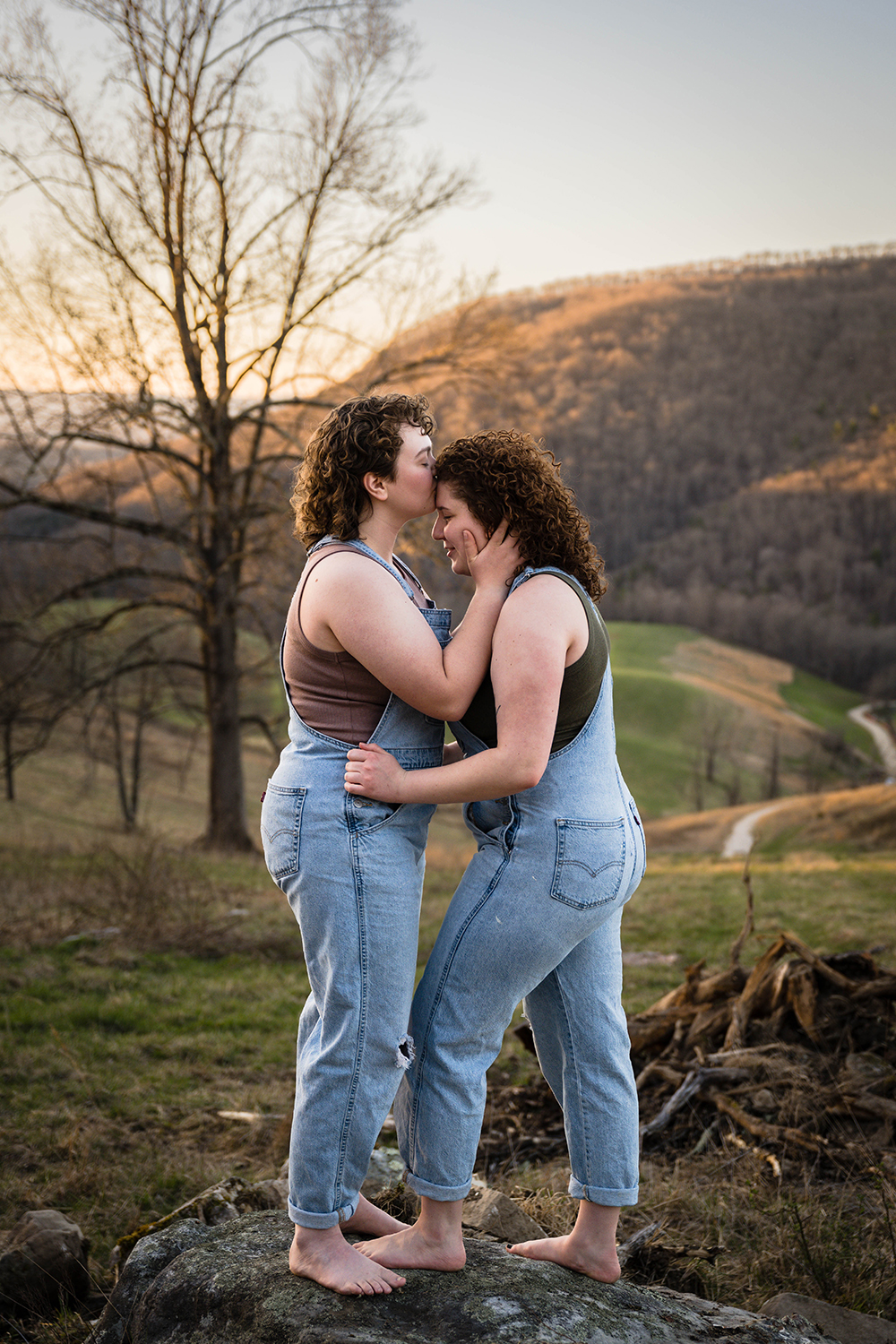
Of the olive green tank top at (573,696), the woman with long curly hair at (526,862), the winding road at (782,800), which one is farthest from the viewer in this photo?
the winding road at (782,800)

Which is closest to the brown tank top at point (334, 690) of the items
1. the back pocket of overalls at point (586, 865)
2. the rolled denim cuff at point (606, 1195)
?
the back pocket of overalls at point (586, 865)

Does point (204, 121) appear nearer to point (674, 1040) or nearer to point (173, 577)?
point (173, 577)

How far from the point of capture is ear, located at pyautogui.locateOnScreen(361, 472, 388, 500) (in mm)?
2367

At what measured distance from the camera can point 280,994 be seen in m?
7.42

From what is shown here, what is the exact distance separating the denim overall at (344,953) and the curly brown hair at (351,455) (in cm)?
13

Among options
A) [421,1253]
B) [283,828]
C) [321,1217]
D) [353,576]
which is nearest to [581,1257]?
[421,1253]

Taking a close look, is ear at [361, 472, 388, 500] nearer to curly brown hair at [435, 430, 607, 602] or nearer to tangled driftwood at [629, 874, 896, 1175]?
curly brown hair at [435, 430, 607, 602]

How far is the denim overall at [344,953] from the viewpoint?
2254 millimetres

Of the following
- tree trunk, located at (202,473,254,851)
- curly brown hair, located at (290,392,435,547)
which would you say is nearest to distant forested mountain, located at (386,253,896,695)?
tree trunk, located at (202,473,254,851)

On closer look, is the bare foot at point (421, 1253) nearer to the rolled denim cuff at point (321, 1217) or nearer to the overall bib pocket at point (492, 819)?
the rolled denim cuff at point (321, 1217)

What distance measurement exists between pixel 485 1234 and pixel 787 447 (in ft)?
520

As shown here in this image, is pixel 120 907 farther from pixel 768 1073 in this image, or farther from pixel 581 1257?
pixel 581 1257

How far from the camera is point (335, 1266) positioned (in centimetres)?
226

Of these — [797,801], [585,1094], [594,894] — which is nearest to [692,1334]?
Answer: [585,1094]
